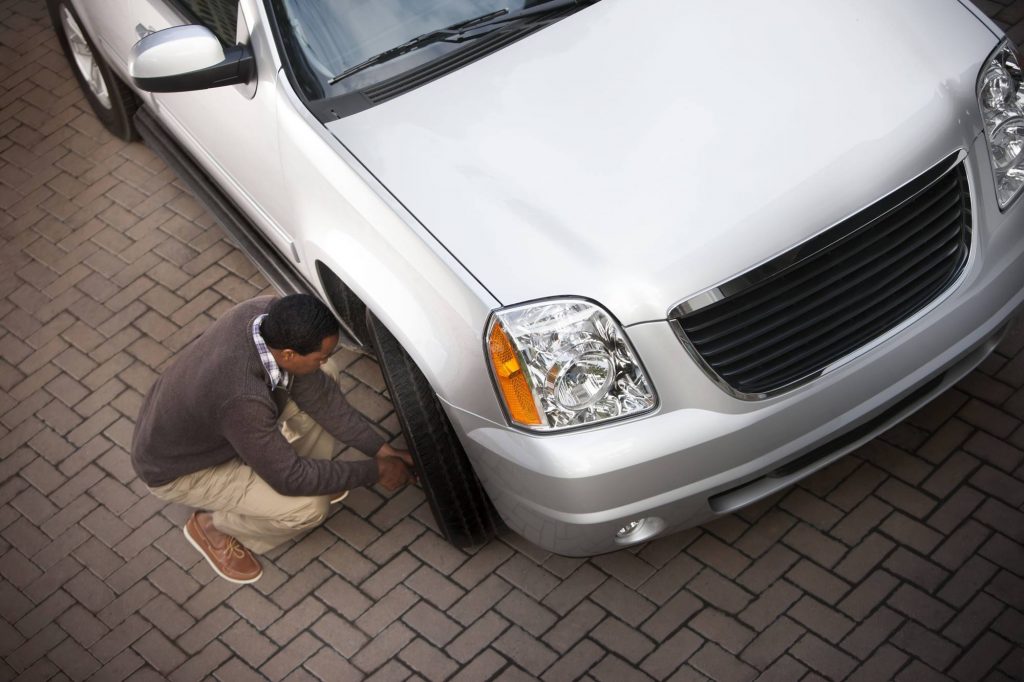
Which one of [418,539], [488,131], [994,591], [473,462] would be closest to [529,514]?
→ [473,462]

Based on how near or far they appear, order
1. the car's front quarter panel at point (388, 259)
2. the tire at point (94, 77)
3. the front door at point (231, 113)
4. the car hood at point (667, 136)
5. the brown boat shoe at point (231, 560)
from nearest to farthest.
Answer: the car hood at point (667, 136) < the car's front quarter panel at point (388, 259) < the front door at point (231, 113) < the brown boat shoe at point (231, 560) < the tire at point (94, 77)

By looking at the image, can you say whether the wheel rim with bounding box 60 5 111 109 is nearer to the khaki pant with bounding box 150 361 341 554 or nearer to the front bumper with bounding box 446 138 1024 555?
the khaki pant with bounding box 150 361 341 554

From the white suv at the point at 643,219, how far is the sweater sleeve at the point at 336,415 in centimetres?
34

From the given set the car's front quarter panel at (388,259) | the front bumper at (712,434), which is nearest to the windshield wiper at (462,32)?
the car's front quarter panel at (388,259)

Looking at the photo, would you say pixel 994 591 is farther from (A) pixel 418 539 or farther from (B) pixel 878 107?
(A) pixel 418 539

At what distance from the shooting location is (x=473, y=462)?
3.62 meters

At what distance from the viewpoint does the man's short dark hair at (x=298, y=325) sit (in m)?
3.55

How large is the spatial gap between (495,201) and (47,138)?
4.13 metres

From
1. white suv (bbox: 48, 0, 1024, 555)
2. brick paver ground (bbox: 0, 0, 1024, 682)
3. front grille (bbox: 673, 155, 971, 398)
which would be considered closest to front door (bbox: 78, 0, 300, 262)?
white suv (bbox: 48, 0, 1024, 555)

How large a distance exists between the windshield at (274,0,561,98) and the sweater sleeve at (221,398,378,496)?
1.08m

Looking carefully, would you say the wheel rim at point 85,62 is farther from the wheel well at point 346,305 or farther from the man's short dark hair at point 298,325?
the man's short dark hair at point 298,325

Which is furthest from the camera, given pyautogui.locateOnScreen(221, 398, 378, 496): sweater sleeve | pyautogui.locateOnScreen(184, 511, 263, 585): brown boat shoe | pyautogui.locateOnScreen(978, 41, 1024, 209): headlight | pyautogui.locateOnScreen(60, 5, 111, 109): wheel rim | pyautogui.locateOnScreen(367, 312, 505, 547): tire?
pyautogui.locateOnScreen(60, 5, 111, 109): wheel rim

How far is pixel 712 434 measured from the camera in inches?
128

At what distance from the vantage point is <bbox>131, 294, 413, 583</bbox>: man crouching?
3.62 meters
